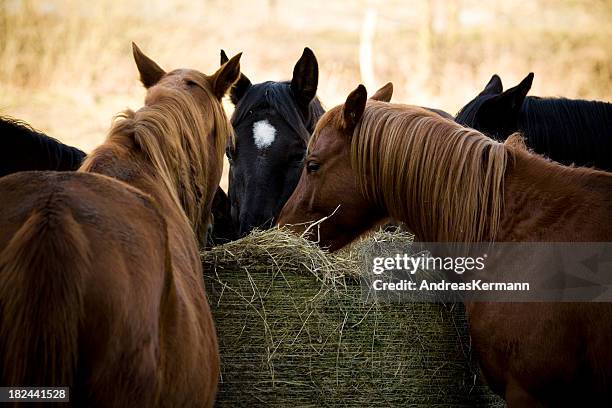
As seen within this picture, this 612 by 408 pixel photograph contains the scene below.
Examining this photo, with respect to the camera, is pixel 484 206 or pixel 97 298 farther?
pixel 484 206

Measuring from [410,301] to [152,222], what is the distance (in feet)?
5.73

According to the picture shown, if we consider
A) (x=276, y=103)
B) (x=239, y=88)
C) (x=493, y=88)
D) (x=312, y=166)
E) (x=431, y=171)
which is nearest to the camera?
(x=431, y=171)

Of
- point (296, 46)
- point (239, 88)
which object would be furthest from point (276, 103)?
point (296, 46)

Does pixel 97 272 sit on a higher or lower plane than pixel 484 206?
lower

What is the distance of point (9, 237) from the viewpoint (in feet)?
6.15

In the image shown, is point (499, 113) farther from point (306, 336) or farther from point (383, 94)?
point (306, 336)

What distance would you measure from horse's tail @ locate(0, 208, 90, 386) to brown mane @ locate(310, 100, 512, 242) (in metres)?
1.87

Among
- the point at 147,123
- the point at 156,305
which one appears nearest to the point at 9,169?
the point at 147,123

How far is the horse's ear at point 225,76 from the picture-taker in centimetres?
343

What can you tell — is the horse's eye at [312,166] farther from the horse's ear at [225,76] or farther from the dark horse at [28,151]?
the dark horse at [28,151]

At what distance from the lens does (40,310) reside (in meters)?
1.77

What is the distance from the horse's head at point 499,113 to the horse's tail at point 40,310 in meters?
2.97

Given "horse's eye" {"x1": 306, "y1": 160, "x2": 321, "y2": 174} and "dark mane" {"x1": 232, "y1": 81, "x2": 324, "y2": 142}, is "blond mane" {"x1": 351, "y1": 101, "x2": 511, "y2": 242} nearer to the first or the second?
"horse's eye" {"x1": 306, "y1": 160, "x2": 321, "y2": 174}

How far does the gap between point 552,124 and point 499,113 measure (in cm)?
32
